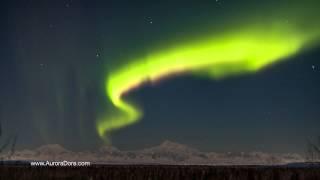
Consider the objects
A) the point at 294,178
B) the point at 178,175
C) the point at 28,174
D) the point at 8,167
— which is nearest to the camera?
the point at 294,178

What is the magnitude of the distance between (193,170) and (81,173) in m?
6.26

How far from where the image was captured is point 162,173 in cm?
3278

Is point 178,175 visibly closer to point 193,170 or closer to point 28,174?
point 193,170

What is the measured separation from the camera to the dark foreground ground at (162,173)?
100ft

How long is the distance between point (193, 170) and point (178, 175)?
1.12m

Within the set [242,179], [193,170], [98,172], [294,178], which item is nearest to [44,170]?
[98,172]

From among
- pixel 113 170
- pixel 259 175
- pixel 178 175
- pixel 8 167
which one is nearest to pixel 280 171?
pixel 259 175

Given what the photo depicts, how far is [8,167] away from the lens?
122ft

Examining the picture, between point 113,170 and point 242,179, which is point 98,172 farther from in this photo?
point 242,179

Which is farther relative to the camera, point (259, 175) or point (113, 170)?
point (113, 170)

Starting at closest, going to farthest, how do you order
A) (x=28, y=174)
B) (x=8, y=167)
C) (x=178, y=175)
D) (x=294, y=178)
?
(x=294, y=178)
(x=178, y=175)
(x=28, y=174)
(x=8, y=167)

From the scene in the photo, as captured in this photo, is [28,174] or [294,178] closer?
[294,178]

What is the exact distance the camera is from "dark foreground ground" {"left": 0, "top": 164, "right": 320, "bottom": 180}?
30.5 m

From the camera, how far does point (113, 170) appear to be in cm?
3403
